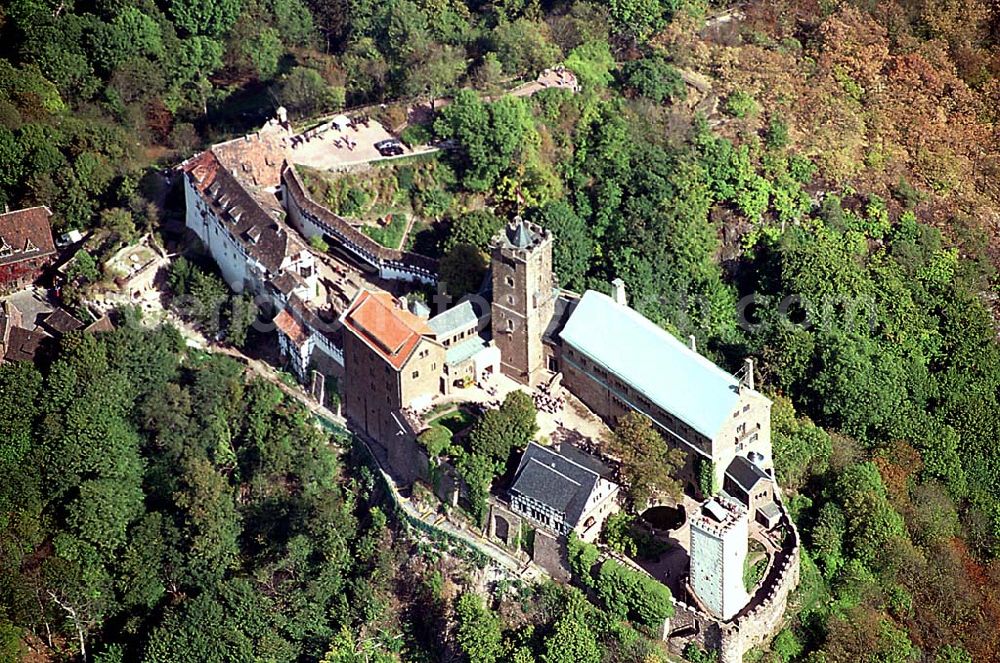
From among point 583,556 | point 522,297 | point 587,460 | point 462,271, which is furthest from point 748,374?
point 462,271

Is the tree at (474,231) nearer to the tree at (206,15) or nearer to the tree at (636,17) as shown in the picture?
the tree at (636,17)

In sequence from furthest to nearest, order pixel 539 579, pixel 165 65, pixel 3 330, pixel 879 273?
pixel 165 65 → pixel 879 273 → pixel 3 330 → pixel 539 579

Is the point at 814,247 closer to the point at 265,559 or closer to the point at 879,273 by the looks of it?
the point at 879,273

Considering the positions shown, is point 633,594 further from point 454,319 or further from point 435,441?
point 454,319

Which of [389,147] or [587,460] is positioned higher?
[389,147]

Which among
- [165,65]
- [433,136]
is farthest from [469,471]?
[165,65]
